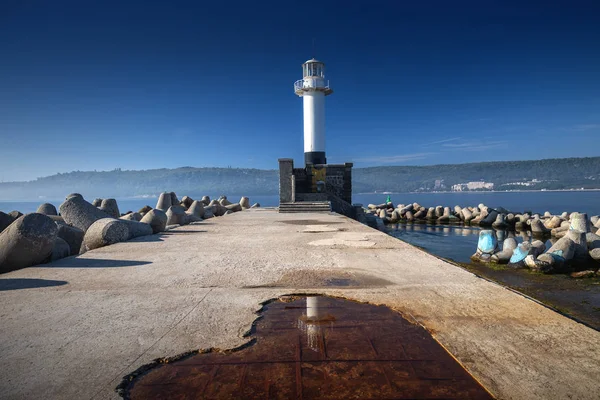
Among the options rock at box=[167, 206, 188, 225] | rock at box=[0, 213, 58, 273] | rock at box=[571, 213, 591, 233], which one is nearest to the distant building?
rock at box=[571, 213, 591, 233]

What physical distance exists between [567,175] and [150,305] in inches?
7605

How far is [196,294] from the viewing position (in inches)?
115

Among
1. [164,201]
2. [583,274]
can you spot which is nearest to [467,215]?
[583,274]

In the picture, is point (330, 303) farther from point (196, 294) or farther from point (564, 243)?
point (564, 243)

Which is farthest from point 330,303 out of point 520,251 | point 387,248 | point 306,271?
point 520,251

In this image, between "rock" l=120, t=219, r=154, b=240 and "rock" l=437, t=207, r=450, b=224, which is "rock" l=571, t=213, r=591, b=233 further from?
"rock" l=120, t=219, r=154, b=240

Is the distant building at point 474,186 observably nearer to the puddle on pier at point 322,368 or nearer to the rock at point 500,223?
the rock at point 500,223

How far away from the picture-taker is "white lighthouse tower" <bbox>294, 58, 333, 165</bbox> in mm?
23297

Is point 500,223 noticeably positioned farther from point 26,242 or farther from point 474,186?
point 474,186

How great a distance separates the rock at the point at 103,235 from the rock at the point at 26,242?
Result: 1.35 meters

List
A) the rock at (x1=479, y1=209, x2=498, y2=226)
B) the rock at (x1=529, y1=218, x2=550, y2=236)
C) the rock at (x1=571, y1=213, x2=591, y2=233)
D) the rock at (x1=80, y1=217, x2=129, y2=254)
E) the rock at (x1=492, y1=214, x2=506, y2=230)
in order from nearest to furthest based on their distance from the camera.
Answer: the rock at (x1=80, y1=217, x2=129, y2=254) → the rock at (x1=571, y1=213, x2=591, y2=233) → the rock at (x1=529, y1=218, x2=550, y2=236) → the rock at (x1=492, y1=214, x2=506, y2=230) → the rock at (x1=479, y1=209, x2=498, y2=226)

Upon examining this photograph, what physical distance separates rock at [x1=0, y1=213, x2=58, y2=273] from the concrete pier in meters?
0.19

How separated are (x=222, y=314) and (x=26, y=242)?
2936 mm

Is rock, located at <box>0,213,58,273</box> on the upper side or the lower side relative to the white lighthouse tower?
lower
